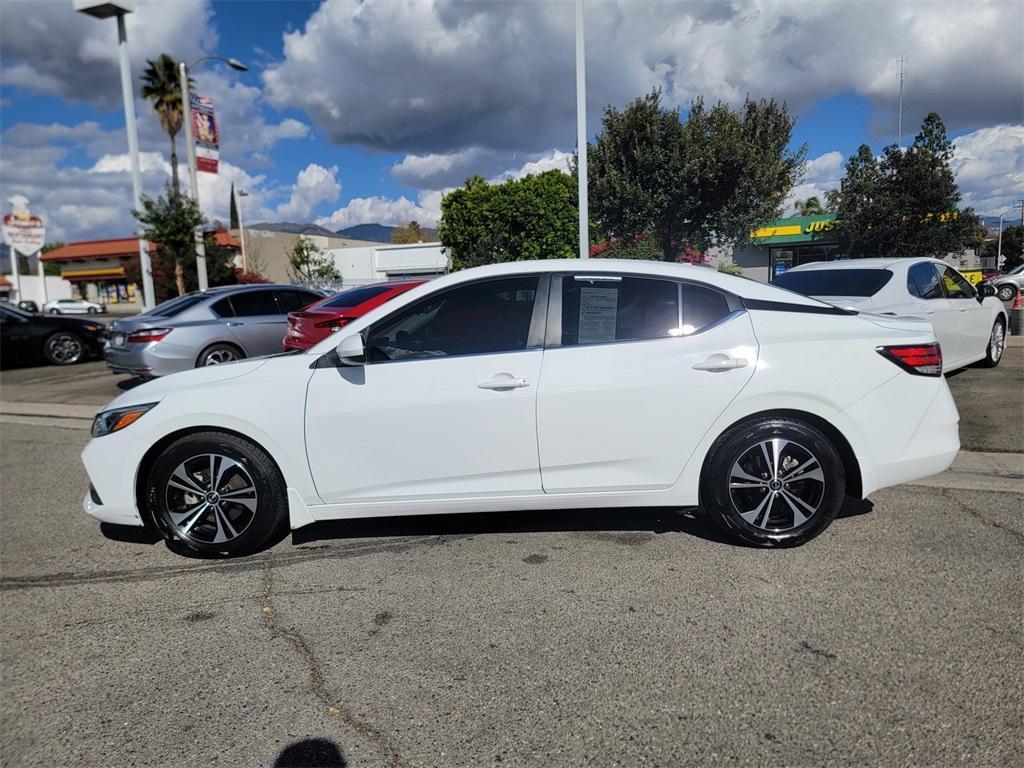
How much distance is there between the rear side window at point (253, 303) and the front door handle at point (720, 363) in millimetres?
8310

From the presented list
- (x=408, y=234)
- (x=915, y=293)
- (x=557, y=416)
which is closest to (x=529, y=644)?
(x=557, y=416)

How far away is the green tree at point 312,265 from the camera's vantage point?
52.9 m

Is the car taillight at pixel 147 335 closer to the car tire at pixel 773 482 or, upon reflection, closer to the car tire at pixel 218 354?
the car tire at pixel 218 354

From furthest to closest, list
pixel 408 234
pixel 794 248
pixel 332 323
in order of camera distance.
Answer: pixel 408 234
pixel 794 248
pixel 332 323

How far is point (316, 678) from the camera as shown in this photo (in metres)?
2.63

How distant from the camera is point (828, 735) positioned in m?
2.20

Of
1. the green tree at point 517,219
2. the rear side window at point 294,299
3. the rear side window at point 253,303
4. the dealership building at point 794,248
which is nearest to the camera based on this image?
the rear side window at point 253,303

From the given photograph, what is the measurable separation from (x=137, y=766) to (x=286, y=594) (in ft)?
3.96

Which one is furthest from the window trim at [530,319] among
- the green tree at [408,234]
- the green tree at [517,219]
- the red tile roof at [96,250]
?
the green tree at [408,234]

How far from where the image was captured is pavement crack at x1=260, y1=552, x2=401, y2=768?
2240 millimetres

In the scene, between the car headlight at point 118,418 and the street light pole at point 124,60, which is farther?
the street light pole at point 124,60

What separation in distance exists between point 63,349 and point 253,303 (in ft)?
21.4

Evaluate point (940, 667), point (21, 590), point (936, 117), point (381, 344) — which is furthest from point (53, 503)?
point (936, 117)

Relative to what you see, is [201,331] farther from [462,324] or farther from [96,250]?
[96,250]
